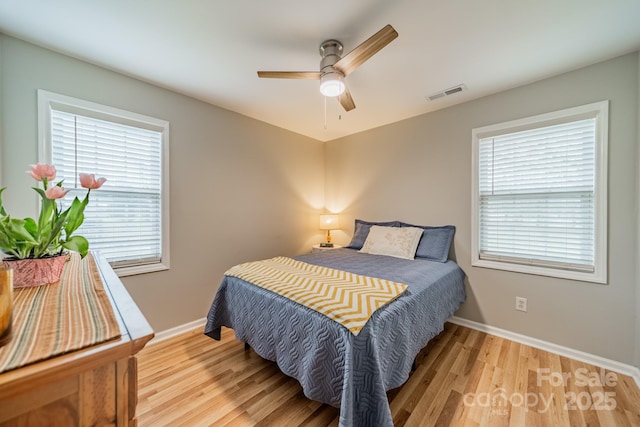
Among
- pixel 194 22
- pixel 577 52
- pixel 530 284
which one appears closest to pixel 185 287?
pixel 194 22

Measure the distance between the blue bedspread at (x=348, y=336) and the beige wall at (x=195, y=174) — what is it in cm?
72

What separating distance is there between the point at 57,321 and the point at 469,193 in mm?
3089

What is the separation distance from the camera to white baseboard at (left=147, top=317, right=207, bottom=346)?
2299mm

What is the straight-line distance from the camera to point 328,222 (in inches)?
148

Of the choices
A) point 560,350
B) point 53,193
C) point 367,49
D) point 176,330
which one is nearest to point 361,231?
point 560,350

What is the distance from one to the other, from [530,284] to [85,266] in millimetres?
3337

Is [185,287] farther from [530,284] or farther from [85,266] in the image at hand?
[530,284]

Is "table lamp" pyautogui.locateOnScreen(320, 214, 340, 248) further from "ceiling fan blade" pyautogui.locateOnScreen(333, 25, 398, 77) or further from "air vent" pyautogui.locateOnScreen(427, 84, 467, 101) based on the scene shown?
"ceiling fan blade" pyautogui.locateOnScreen(333, 25, 398, 77)

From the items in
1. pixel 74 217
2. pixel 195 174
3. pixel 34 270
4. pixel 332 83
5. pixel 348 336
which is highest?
pixel 332 83

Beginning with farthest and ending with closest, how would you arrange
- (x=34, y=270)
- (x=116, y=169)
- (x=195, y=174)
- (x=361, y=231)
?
(x=361, y=231)
(x=195, y=174)
(x=116, y=169)
(x=34, y=270)

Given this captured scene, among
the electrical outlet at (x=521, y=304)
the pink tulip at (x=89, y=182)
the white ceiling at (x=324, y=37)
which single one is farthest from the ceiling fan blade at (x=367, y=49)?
the electrical outlet at (x=521, y=304)

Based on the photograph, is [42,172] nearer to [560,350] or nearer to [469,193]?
[469,193]

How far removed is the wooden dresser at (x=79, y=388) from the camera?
429 millimetres

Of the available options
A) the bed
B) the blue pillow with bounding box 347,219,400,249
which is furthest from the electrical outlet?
the blue pillow with bounding box 347,219,400,249
